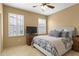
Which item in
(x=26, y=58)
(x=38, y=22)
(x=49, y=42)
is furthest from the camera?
(x=38, y=22)

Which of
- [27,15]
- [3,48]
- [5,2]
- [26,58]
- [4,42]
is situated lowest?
[26,58]

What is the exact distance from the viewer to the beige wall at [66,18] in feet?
4.93

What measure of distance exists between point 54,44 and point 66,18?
0.56 m

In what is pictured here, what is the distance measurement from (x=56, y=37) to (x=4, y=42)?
3.20 ft

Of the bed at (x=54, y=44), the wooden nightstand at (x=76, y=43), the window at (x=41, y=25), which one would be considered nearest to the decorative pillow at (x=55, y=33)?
the bed at (x=54, y=44)

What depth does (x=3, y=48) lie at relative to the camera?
1.47 m

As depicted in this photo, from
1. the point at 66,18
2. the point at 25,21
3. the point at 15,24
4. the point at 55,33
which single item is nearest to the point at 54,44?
the point at 55,33

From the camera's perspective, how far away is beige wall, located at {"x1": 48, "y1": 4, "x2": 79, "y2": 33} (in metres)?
1.50

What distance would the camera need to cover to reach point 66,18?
Result: 5.20 feet

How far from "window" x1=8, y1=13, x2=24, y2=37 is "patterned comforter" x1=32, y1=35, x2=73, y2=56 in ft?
1.16

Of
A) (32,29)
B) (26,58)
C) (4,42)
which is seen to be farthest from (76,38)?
(4,42)

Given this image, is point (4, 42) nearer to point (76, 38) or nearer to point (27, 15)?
point (27, 15)

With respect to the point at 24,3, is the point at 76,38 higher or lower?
lower

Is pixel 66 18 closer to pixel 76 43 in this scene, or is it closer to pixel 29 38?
pixel 76 43
